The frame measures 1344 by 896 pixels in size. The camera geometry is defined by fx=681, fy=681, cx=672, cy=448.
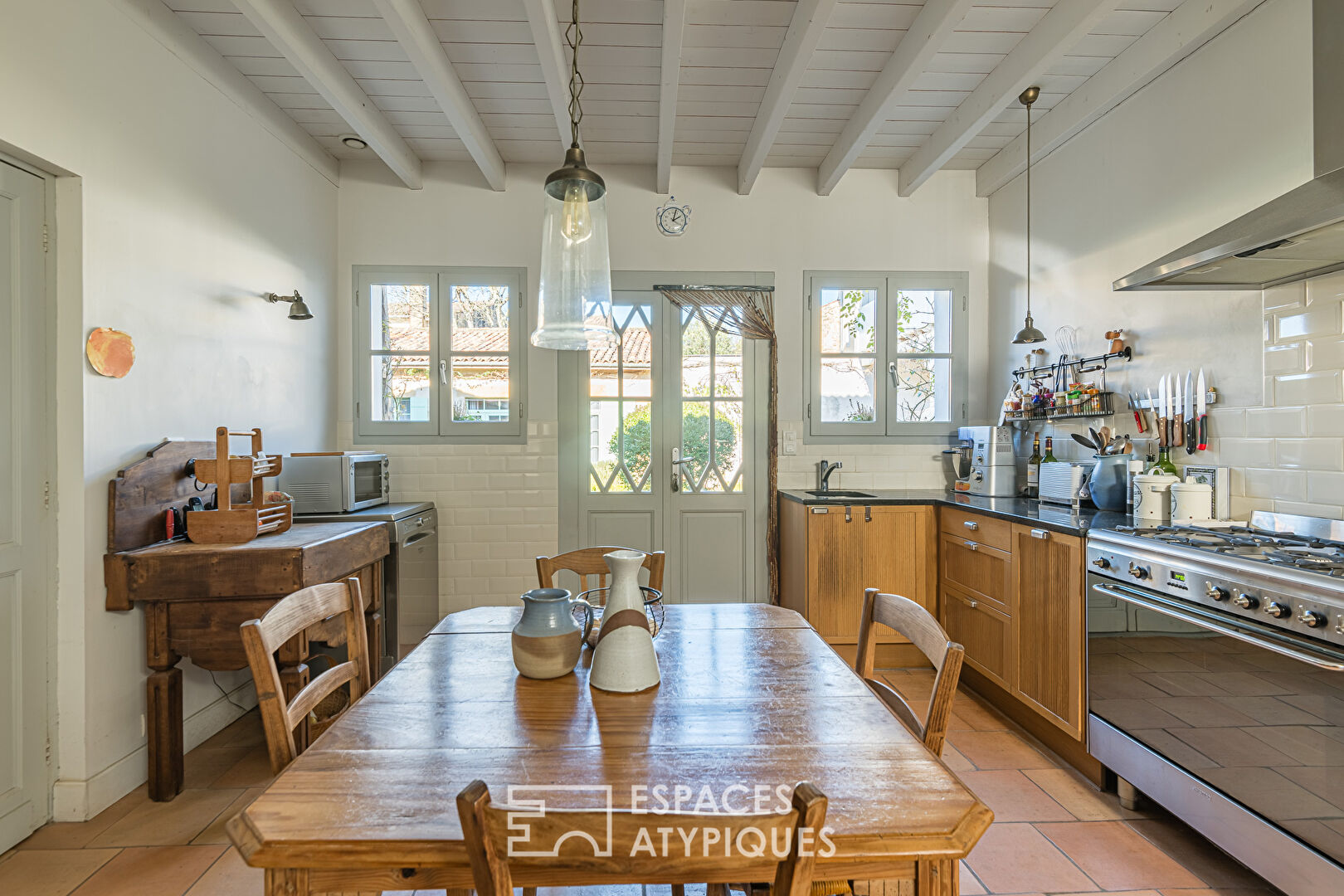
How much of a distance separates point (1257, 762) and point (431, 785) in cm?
203

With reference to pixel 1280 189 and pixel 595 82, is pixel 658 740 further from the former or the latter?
pixel 595 82

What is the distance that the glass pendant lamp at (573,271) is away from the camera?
1.46 meters

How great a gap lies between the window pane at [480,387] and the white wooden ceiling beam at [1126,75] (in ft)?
10.2

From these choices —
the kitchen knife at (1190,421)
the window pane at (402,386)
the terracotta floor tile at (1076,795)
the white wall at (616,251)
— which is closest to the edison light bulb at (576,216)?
the terracotta floor tile at (1076,795)

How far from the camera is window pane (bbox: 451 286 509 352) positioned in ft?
13.3

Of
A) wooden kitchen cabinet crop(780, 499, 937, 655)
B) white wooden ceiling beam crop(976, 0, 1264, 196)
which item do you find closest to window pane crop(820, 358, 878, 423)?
wooden kitchen cabinet crop(780, 499, 937, 655)

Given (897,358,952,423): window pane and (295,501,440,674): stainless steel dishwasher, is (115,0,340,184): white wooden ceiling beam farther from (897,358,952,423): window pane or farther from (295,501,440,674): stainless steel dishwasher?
(897,358,952,423): window pane

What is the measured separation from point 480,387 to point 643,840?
363cm

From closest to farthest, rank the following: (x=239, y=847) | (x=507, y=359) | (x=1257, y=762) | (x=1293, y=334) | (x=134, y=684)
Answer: (x=239, y=847), (x=1257, y=762), (x=1293, y=334), (x=134, y=684), (x=507, y=359)

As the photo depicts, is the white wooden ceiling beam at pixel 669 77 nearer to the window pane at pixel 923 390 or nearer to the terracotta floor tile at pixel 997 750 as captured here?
the window pane at pixel 923 390

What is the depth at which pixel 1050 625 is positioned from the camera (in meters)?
2.58

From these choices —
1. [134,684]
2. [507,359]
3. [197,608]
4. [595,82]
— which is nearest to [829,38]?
[595,82]

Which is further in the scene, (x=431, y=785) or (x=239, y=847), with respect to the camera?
(x=431, y=785)

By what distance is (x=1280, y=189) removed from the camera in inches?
89.8
